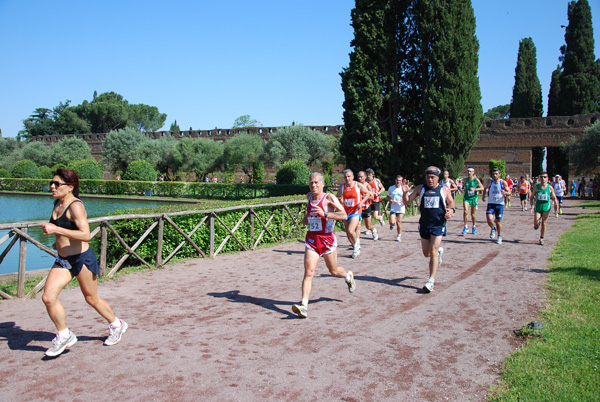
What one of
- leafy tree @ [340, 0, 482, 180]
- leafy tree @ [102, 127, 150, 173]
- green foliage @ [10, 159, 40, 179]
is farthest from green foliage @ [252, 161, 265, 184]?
green foliage @ [10, 159, 40, 179]

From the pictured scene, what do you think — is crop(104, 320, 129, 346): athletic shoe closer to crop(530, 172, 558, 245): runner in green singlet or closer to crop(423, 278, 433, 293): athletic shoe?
crop(423, 278, 433, 293): athletic shoe

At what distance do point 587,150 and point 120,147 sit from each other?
4622 centimetres

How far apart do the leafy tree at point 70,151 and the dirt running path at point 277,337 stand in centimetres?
5627

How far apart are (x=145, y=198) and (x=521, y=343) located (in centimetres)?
3379

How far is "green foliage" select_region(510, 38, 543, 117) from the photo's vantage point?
42606 mm

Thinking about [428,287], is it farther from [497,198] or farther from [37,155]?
[37,155]

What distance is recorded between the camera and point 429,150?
20.5 metres

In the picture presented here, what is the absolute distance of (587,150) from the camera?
35125mm

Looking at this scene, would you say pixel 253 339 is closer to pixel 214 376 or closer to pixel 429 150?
pixel 214 376

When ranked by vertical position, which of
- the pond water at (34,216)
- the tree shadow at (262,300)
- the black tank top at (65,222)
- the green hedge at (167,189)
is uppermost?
the black tank top at (65,222)

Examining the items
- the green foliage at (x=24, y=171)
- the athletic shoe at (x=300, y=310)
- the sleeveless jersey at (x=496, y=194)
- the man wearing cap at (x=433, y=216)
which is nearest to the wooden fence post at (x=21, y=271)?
the athletic shoe at (x=300, y=310)

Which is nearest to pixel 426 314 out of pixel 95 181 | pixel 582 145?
pixel 582 145

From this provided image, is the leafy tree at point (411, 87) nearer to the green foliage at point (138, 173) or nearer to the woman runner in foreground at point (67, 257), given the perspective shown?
the woman runner in foreground at point (67, 257)

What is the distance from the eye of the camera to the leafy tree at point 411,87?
65.1ft
